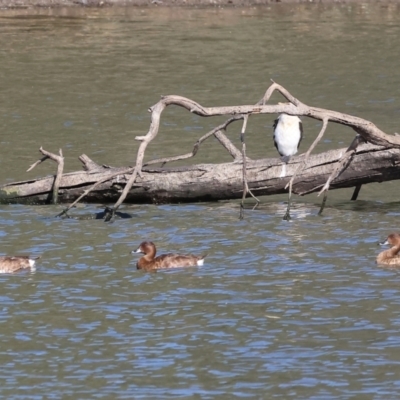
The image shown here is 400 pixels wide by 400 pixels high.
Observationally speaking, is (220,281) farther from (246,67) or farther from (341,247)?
(246,67)

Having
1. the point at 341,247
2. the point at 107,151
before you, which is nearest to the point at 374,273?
the point at 341,247

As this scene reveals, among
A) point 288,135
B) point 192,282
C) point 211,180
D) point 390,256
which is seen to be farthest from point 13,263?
point 288,135

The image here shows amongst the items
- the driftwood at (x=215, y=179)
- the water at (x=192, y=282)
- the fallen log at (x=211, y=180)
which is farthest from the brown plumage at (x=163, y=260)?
the fallen log at (x=211, y=180)

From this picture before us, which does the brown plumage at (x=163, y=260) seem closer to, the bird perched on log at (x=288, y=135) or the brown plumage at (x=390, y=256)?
the brown plumage at (x=390, y=256)

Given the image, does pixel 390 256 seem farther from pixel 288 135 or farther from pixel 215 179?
pixel 288 135

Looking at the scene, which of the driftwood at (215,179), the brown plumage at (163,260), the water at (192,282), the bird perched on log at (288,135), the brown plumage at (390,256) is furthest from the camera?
the bird perched on log at (288,135)

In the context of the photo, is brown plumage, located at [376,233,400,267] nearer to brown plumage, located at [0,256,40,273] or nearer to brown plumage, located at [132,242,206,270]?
brown plumage, located at [132,242,206,270]

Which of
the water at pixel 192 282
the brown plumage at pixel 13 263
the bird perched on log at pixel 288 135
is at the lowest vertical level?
the water at pixel 192 282

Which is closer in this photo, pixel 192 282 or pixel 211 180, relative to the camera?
pixel 192 282

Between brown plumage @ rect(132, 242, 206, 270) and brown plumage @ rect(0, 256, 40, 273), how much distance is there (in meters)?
1.30

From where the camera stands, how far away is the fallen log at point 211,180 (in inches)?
675

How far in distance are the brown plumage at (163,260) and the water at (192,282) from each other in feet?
0.37

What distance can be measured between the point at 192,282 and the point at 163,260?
665mm

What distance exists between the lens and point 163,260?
1368cm
